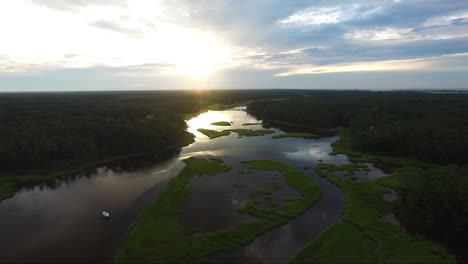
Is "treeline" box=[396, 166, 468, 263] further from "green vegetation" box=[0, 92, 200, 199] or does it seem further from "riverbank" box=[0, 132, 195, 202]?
"green vegetation" box=[0, 92, 200, 199]

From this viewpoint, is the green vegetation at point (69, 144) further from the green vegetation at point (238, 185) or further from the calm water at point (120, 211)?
the green vegetation at point (238, 185)

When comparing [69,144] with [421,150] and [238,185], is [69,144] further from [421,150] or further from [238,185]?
[421,150]

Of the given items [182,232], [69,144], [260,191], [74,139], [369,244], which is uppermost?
[74,139]

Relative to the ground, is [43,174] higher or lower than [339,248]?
higher

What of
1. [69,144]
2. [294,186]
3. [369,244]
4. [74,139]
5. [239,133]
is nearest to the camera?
[369,244]

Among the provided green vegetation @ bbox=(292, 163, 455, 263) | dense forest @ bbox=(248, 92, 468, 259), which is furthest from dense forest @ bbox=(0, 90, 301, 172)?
dense forest @ bbox=(248, 92, 468, 259)

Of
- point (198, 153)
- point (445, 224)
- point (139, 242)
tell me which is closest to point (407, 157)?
point (445, 224)

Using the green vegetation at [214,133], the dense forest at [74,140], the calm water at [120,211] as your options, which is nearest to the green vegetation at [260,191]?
the calm water at [120,211]

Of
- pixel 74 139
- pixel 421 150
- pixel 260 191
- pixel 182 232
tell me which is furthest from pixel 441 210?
pixel 74 139
